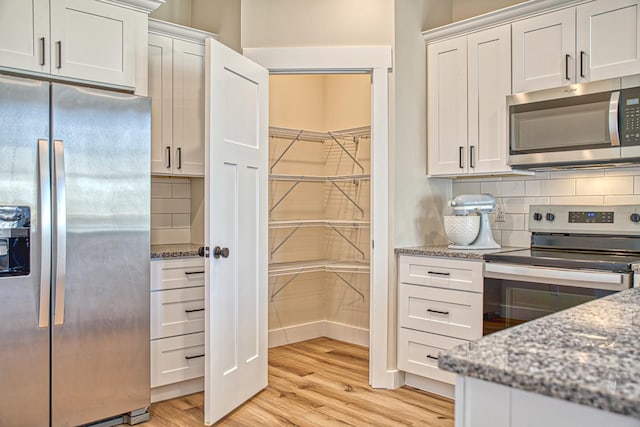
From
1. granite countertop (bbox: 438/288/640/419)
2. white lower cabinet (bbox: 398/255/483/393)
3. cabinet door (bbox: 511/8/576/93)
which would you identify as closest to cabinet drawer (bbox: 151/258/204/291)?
white lower cabinet (bbox: 398/255/483/393)

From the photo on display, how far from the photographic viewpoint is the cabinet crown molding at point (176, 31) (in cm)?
316

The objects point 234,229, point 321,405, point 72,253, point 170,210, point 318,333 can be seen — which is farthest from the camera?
point 318,333

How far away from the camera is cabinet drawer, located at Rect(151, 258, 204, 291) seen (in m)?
2.94

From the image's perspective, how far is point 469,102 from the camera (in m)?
3.25

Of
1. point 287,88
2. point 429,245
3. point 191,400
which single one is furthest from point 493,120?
point 191,400

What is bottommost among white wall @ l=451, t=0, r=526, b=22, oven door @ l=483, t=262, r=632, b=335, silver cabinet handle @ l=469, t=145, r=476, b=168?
oven door @ l=483, t=262, r=632, b=335

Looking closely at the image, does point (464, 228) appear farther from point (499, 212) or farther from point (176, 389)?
point (176, 389)

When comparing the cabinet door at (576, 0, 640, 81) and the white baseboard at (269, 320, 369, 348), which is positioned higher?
the cabinet door at (576, 0, 640, 81)

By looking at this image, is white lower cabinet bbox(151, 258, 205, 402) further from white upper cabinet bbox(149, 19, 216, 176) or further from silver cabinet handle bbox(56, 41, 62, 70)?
silver cabinet handle bbox(56, 41, 62, 70)

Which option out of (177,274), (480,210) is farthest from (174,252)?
(480,210)

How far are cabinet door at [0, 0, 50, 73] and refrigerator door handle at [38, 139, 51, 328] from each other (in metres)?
0.46

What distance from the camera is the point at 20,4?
252 centimetres

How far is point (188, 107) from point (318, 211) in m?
1.70

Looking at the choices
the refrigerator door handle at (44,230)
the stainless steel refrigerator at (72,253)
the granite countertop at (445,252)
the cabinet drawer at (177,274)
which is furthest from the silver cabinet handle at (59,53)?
the granite countertop at (445,252)
